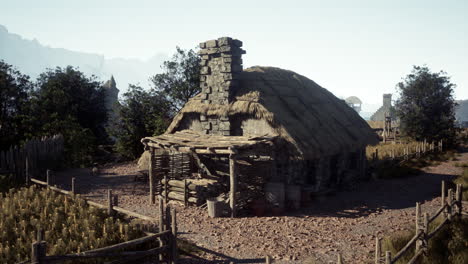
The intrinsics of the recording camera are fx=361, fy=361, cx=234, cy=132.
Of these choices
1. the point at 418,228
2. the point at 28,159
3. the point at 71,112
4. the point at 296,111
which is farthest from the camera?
the point at 71,112

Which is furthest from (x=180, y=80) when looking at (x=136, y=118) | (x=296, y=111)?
(x=296, y=111)

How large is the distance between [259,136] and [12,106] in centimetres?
1957

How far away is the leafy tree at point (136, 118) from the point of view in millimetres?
26328

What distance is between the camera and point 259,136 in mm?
14203

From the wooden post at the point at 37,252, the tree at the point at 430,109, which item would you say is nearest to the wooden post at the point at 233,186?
the wooden post at the point at 37,252

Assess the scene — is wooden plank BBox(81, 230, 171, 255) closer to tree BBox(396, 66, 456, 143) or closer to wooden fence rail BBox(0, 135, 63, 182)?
wooden fence rail BBox(0, 135, 63, 182)

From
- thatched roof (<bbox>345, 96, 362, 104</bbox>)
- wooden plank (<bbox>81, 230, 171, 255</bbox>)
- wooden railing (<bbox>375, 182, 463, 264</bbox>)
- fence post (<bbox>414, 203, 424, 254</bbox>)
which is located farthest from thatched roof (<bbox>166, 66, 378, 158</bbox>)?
thatched roof (<bbox>345, 96, 362, 104</bbox>)

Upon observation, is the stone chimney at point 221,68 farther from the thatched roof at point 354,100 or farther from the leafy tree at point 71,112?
the thatched roof at point 354,100

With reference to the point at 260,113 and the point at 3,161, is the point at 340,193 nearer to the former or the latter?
the point at 260,113

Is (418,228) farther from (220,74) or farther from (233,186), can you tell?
(220,74)

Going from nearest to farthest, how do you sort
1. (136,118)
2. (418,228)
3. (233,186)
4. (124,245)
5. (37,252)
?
(37,252) → (124,245) → (418,228) → (233,186) → (136,118)

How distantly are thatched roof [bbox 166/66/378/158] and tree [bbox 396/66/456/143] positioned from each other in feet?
43.7

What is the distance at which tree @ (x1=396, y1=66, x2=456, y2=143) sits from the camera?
Answer: 29656 millimetres

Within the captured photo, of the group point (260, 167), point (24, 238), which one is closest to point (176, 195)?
point (260, 167)
